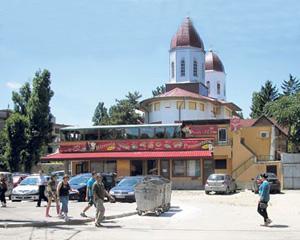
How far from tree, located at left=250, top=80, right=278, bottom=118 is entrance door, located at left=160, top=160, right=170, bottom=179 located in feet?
180

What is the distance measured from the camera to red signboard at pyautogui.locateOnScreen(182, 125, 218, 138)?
160 feet

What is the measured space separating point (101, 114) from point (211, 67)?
50954 mm

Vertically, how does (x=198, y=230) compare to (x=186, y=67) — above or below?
below

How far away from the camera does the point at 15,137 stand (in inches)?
2409

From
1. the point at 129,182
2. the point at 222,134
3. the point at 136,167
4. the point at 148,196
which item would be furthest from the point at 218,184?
the point at 148,196

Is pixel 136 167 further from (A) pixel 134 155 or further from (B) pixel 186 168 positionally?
(B) pixel 186 168

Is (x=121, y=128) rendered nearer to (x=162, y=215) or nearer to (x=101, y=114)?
(x=162, y=215)

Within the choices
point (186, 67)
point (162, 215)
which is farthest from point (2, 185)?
Result: point (186, 67)

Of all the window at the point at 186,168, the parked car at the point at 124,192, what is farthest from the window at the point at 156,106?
the parked car at the point at 124,192

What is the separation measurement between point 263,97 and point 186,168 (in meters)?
57.6

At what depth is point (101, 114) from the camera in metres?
132

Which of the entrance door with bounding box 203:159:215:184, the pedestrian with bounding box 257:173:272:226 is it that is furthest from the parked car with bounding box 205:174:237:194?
the pedestrian with bounding box 257:173:272:226

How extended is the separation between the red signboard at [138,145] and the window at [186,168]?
4.08ft

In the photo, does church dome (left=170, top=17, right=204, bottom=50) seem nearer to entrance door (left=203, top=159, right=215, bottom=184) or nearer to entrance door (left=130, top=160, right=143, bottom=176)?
entrance door (left=130, top=160, right=143, bottom=176)
